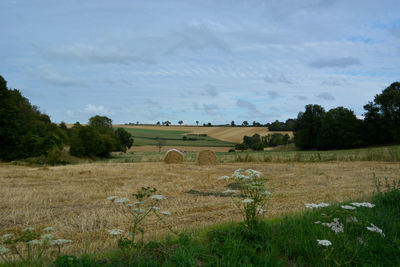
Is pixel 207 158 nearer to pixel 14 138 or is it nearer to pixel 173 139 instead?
pixel 14 138

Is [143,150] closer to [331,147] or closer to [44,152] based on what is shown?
[44,152]

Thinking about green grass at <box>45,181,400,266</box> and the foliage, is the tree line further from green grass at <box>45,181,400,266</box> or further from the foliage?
green grass at <box>45,181,400,266</box>

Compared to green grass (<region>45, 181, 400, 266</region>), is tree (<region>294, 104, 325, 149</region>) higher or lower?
higher

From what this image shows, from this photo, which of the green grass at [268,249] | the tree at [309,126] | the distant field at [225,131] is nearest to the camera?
the green grass at [268,249]

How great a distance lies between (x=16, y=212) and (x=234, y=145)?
6422cm

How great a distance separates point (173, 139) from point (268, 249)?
77.1 meters

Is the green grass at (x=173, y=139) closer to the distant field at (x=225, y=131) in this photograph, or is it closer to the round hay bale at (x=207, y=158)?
the distant field at (x=225, y=131)

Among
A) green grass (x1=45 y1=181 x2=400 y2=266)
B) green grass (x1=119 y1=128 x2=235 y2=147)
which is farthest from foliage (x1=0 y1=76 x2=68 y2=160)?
green grass (x1=45 y1=181 x2=400 y2=266)

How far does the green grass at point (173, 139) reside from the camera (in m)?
73.5

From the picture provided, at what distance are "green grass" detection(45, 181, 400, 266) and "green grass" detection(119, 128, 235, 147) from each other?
6577cm

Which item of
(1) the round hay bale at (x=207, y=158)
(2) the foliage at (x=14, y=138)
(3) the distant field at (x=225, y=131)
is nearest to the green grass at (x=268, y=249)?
(1) the round hay bale at (x=207, y=158)

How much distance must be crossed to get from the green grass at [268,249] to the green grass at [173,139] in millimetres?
65775

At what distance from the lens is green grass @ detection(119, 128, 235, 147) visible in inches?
2892

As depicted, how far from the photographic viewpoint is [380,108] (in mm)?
62344
